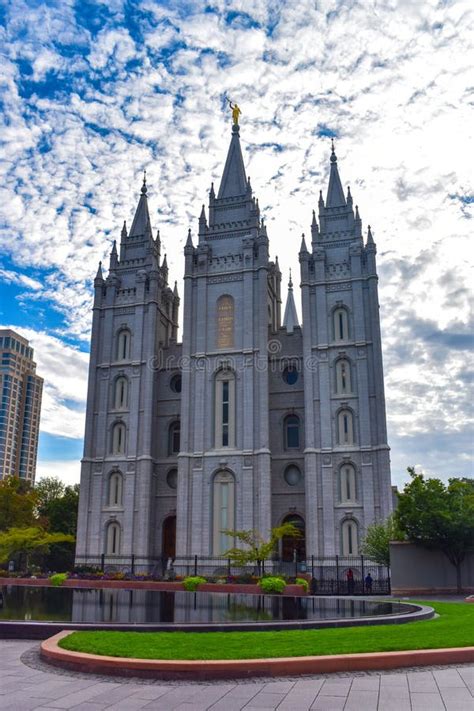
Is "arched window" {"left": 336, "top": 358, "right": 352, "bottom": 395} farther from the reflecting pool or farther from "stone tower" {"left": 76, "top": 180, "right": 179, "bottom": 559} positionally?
the reflecting pool

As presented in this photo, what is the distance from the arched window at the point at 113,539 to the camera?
4412cm

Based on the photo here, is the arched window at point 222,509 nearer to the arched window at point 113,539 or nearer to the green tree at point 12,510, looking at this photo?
the arched window at point 113,539

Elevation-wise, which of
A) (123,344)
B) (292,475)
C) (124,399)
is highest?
(123,344)

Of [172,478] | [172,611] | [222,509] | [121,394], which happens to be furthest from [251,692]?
[121,394]

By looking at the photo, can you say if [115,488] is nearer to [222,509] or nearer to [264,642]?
[222,509]

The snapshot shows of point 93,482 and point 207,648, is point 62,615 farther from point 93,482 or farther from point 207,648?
point 93,482

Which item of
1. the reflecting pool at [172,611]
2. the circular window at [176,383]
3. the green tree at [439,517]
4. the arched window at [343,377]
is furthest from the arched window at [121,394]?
the reflecting pool at [172,611]

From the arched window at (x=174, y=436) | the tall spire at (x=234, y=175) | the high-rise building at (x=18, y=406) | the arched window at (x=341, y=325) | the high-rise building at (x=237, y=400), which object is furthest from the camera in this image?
the high-rise building at (x=18, y=406)

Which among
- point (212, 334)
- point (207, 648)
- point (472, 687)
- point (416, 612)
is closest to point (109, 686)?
point (207, 648)

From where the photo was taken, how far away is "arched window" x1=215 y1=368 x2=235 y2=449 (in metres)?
43.4

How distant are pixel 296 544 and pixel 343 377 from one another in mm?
11051

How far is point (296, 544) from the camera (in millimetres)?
42312

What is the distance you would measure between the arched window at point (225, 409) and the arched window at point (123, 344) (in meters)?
7.95

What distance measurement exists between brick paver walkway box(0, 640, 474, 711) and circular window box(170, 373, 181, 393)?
3911cm
